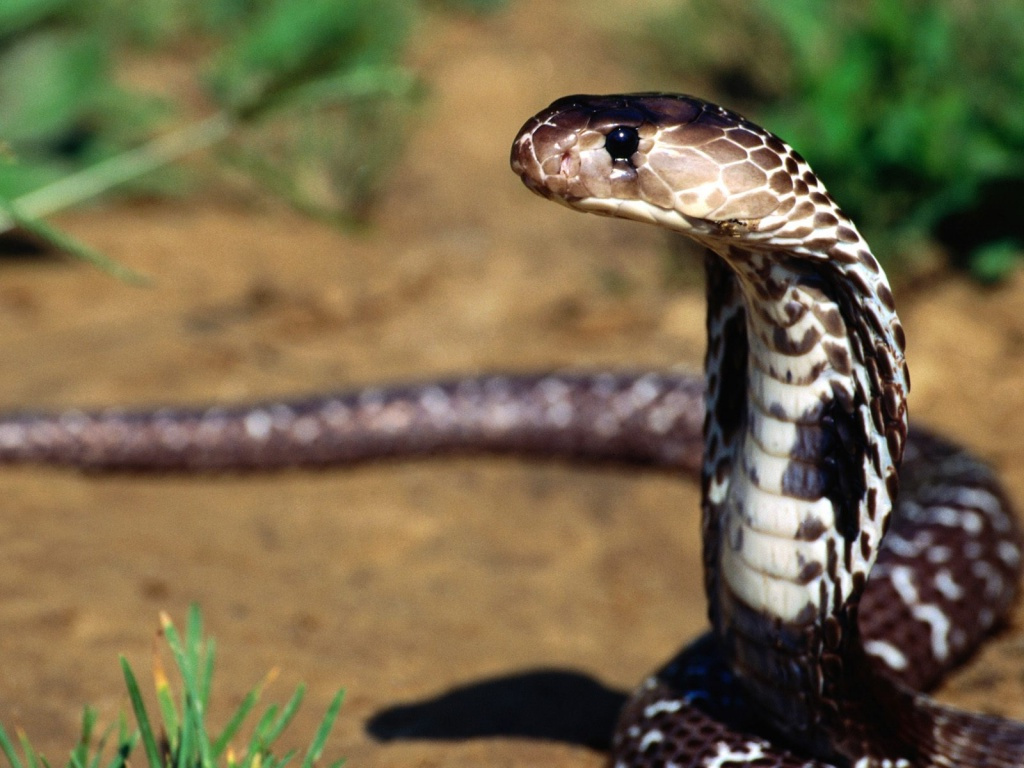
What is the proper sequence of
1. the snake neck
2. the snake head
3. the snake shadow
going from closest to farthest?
the snake head, the snake neck, the snake shadow

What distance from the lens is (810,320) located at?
2.02 metres

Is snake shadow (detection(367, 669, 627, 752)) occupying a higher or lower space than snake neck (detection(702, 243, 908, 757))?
lower

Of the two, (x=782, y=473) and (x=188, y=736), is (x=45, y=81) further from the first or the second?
(x=782, y=473)

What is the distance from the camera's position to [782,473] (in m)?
2.14

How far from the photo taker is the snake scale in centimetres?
191

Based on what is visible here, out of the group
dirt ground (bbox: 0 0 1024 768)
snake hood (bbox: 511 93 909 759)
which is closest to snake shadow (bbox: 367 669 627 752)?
dirt ground (bbox: 0 0 1024 768)

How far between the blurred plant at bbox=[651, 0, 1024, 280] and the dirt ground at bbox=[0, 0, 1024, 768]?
0.30 m

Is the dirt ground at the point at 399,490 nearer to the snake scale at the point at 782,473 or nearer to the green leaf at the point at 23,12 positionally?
the snake scale at the point at 782,473

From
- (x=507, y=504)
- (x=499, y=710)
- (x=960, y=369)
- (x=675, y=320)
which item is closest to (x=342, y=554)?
(x=507, y=504)

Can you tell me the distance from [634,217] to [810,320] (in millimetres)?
325

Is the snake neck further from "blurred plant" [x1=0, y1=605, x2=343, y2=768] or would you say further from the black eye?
"blurred plant" [x1=0, y1=605, x2=343, y2=768]

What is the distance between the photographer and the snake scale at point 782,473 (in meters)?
1.91

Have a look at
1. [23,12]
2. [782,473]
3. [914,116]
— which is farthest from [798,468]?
[23,12]

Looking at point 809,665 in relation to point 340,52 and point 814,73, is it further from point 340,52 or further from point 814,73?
point 340,52
